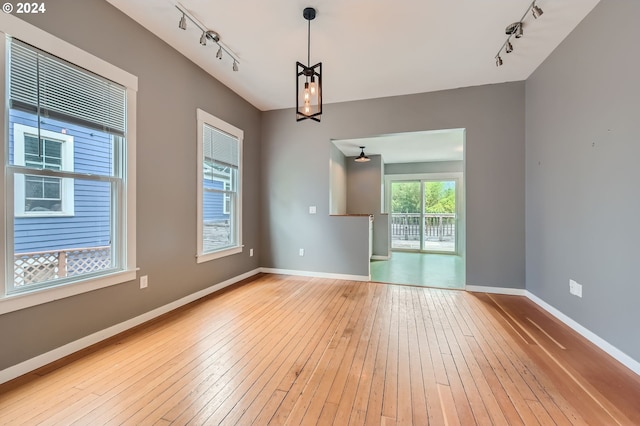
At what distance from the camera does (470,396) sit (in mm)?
1629

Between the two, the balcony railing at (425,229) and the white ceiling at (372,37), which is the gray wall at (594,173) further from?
the balcony railing at (425,229)

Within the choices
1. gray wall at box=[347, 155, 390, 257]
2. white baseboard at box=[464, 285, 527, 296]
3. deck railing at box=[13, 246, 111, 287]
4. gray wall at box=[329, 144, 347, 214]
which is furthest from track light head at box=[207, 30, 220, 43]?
gray wall at box=[347, 155, 390, 257]

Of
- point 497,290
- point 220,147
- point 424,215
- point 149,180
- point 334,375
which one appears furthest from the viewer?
point 424,215

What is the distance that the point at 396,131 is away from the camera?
4.16 metres

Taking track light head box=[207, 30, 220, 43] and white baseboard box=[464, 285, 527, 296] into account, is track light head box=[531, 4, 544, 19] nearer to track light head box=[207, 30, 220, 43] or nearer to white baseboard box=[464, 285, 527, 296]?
track light head box=[207, 30, 220, 43]

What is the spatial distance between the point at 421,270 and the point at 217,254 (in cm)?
385

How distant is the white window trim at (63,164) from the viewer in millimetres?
1813

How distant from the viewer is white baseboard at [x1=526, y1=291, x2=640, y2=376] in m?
1.91

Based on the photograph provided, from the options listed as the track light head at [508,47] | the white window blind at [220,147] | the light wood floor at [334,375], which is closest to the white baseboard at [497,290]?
the light wood floor at [334,375]

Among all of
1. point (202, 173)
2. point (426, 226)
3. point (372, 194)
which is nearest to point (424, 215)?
point (426, 226)

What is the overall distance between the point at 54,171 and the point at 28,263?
70 cm

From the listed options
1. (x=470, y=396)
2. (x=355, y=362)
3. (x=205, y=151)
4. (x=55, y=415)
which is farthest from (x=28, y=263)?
(x=470, y=396)

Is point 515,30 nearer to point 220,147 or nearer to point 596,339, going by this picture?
point 596,339

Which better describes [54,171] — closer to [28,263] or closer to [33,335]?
[28,263]
